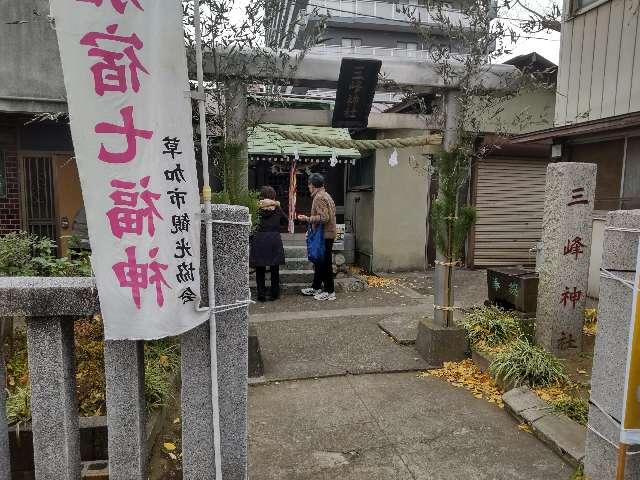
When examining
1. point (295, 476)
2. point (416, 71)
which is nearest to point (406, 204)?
point (416, 71)

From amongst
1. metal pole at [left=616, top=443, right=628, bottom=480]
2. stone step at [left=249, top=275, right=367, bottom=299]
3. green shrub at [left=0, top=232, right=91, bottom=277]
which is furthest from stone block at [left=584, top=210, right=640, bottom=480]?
stone step at [left=249, top=275, right=367, bottom=299]

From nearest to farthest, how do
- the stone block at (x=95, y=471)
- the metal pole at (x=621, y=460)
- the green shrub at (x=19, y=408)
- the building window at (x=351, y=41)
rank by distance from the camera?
the metal pole at (x=621, y=460), the stone block at (x=95, y=471), the green shrub at (x=19, y=408), the building window at (x=351, y=41)

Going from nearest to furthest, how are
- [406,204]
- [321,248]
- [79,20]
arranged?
[79,20] < [321,248] < [406,204]

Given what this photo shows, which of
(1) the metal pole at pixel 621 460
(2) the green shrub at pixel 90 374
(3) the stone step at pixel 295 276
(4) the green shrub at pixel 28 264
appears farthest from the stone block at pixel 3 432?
(3) the stone step at pixel 295 276

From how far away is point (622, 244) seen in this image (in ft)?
8.92

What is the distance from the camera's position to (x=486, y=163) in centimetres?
1149

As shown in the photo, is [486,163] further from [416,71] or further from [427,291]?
[416,71]

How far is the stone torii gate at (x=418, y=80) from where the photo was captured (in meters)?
5.25

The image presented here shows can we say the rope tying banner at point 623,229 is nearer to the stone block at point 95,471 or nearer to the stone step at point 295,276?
the stone block at point 95,471

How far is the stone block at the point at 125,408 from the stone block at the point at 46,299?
0.77 ft

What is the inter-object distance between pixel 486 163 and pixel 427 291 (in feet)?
13.3

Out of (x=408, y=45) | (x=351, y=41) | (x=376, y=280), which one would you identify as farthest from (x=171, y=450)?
(x=408, y=45)

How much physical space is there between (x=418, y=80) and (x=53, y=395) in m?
5.03

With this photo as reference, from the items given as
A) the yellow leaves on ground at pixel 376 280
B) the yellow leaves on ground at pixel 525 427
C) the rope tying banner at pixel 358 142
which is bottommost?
the yellow leaves on ground at pixel 525 427
